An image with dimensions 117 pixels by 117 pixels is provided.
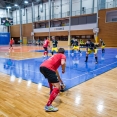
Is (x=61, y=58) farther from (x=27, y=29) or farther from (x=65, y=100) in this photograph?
(x=27, y=29)

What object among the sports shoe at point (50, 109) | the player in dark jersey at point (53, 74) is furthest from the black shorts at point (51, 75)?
the sports shoe at point (50, 109)

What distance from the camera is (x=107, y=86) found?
513 centimetres

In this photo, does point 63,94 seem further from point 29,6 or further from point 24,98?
point 29,6

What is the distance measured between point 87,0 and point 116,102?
27.6 meters

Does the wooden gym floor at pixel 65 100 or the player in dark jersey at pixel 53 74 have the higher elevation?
the player in dark jersey at pixel 53 74

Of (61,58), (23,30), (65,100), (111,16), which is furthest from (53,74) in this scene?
(23,30)

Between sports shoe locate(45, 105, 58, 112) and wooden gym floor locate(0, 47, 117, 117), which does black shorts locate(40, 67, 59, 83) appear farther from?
wooden gym floor locate(0, 47, 117, 117)

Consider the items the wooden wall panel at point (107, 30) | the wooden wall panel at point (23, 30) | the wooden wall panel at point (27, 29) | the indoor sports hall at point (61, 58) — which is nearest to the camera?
the indoor sports hall at point (61, 58)

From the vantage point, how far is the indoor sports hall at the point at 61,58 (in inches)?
141

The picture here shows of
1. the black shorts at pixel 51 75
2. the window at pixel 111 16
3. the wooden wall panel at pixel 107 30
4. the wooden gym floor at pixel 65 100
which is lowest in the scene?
the wooden gym floor at pixel 65 100

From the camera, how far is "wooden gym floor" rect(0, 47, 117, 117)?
10.8ft

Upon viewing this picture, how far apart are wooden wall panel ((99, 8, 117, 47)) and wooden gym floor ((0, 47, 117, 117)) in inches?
804

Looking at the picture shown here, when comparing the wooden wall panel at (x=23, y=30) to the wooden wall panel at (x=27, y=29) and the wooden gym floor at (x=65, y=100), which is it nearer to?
the wooden wall panel at (x=27, y=29)

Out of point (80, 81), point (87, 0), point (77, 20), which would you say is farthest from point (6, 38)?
point (80, 81)
